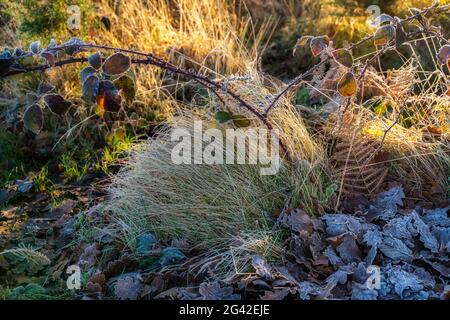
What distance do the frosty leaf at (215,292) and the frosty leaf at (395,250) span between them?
0.68 meters

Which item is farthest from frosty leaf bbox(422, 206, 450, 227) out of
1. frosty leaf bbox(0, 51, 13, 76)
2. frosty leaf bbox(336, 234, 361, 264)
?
frosty leaf bbox(0, 51, 13, 76)

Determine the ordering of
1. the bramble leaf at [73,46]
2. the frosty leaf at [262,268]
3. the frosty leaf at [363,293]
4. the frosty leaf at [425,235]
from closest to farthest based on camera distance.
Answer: the frosty leaf at [363,293], the frosty leaf at [262,268], the frosty leaf at [425,235], the bramble leaf at [73,46]

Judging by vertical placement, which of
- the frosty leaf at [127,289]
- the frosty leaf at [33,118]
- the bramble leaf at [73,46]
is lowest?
the frosty leaf at [127,289]

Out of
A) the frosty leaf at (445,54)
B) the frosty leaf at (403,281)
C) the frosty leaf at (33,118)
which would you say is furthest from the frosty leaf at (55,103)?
the frosty leaf at (445,54)

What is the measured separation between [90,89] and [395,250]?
1493 millimetres

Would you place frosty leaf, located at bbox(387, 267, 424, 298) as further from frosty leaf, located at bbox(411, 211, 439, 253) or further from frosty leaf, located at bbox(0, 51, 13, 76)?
frosty leaf, located at bbox(0, 51, 13, 76)

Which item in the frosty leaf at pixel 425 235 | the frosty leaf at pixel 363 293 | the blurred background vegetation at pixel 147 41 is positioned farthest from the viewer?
the blurred background vegetation at pixel 147 41

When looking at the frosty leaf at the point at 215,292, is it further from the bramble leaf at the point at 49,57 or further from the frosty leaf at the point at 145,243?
the bramble leaf at the point at 49,57

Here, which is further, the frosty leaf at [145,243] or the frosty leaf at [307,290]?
the frosty leaf at [145,243]

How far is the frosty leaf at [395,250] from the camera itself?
2.80m

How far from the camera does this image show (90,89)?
2.79m

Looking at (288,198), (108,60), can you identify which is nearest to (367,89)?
(288,198)

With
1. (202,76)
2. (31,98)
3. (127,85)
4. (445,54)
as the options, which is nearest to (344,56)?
(445,54)

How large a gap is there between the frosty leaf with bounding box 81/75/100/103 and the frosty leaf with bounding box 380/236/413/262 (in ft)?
4.64
